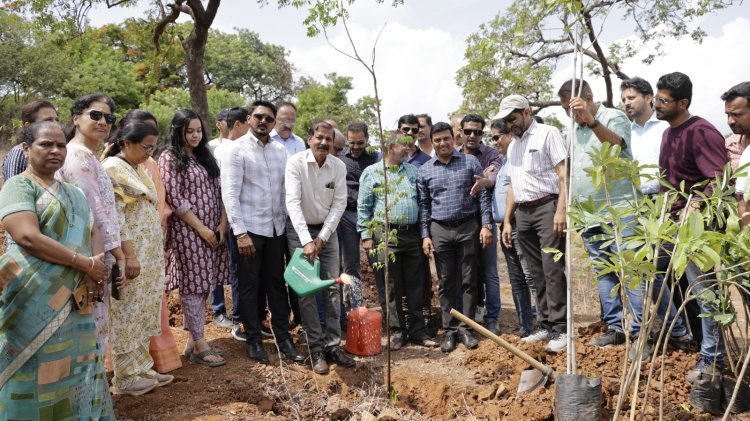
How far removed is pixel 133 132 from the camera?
3682mm

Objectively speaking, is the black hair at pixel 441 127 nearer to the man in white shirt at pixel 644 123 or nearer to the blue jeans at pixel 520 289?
the blue jeans at pixel 520 289

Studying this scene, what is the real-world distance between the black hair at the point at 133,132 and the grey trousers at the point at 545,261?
296 centimetres

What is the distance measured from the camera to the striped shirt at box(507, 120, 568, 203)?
14.9ft

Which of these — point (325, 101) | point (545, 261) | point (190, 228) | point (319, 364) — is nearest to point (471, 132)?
point (545, 261)

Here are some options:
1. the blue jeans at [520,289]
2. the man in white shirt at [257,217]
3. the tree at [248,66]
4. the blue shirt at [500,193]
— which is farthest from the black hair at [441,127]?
the tree at [248,66]

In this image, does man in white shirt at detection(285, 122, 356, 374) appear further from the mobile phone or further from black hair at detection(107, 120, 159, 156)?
the mobile phone

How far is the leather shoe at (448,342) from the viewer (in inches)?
194

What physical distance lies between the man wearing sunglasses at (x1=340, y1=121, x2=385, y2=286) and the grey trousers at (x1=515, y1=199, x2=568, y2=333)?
60.7 inches

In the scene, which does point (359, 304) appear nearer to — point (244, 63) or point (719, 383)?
point (719, 383)

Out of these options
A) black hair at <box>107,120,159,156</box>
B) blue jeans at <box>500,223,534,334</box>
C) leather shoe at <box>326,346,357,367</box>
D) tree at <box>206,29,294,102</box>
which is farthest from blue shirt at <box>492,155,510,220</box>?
tree at <box>206,29,294,102</box>

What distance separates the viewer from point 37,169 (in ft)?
9.00

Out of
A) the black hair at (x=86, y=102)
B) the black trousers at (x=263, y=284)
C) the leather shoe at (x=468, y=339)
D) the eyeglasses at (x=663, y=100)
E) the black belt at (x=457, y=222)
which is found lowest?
the leather shoe at (x=468, y=339)

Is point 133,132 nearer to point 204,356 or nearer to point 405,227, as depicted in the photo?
point 204,356

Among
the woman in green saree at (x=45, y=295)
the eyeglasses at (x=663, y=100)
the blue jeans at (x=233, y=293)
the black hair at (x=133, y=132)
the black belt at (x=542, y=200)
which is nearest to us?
the woman in green saree at (x=45, y=295)
